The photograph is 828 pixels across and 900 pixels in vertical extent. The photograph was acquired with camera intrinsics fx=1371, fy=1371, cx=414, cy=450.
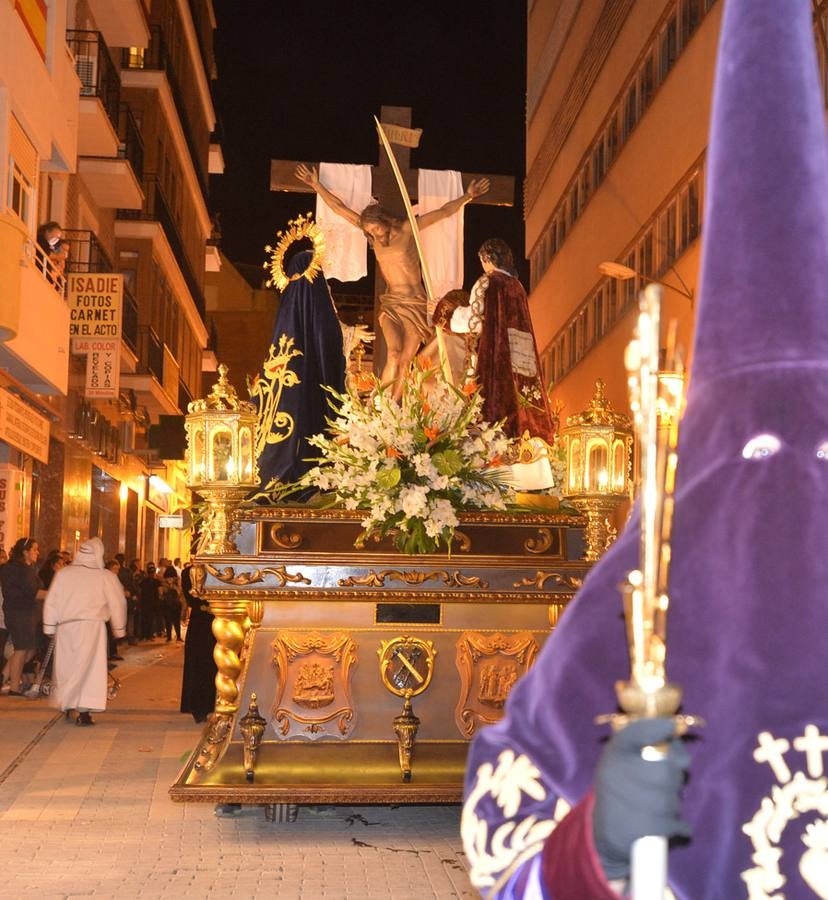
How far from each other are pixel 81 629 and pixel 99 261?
13.2 metres

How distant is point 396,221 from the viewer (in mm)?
11148

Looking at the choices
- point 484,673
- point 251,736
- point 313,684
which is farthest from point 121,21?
point 251,736

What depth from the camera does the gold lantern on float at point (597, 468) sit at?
858 centimetres

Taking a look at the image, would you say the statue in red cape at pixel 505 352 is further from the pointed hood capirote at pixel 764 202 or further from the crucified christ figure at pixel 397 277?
the pointed hood capirote at pixel 764 202

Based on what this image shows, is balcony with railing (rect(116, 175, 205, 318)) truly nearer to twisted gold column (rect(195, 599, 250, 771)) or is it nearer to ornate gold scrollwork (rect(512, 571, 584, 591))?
twisted gold column (rect(195, 599, 250, 771))

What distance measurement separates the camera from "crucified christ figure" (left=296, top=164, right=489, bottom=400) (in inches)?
424

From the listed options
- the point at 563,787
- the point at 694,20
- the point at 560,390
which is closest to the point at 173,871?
the point at 563,787

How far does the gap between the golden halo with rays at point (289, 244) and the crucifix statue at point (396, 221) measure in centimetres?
109

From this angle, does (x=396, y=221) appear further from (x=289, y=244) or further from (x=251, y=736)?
(x=251, y=736)

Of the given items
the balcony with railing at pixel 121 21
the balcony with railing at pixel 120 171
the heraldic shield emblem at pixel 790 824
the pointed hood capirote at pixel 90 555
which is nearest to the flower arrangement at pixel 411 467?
the pointed hood capirote at pixel 90 555

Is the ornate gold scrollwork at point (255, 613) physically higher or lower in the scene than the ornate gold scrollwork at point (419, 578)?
lower

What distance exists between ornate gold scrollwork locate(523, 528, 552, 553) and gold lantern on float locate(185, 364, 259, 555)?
68.0 inches

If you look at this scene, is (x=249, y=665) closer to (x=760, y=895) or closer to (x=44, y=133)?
(x=760, y=895)

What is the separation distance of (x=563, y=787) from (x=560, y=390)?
34.0 meters
